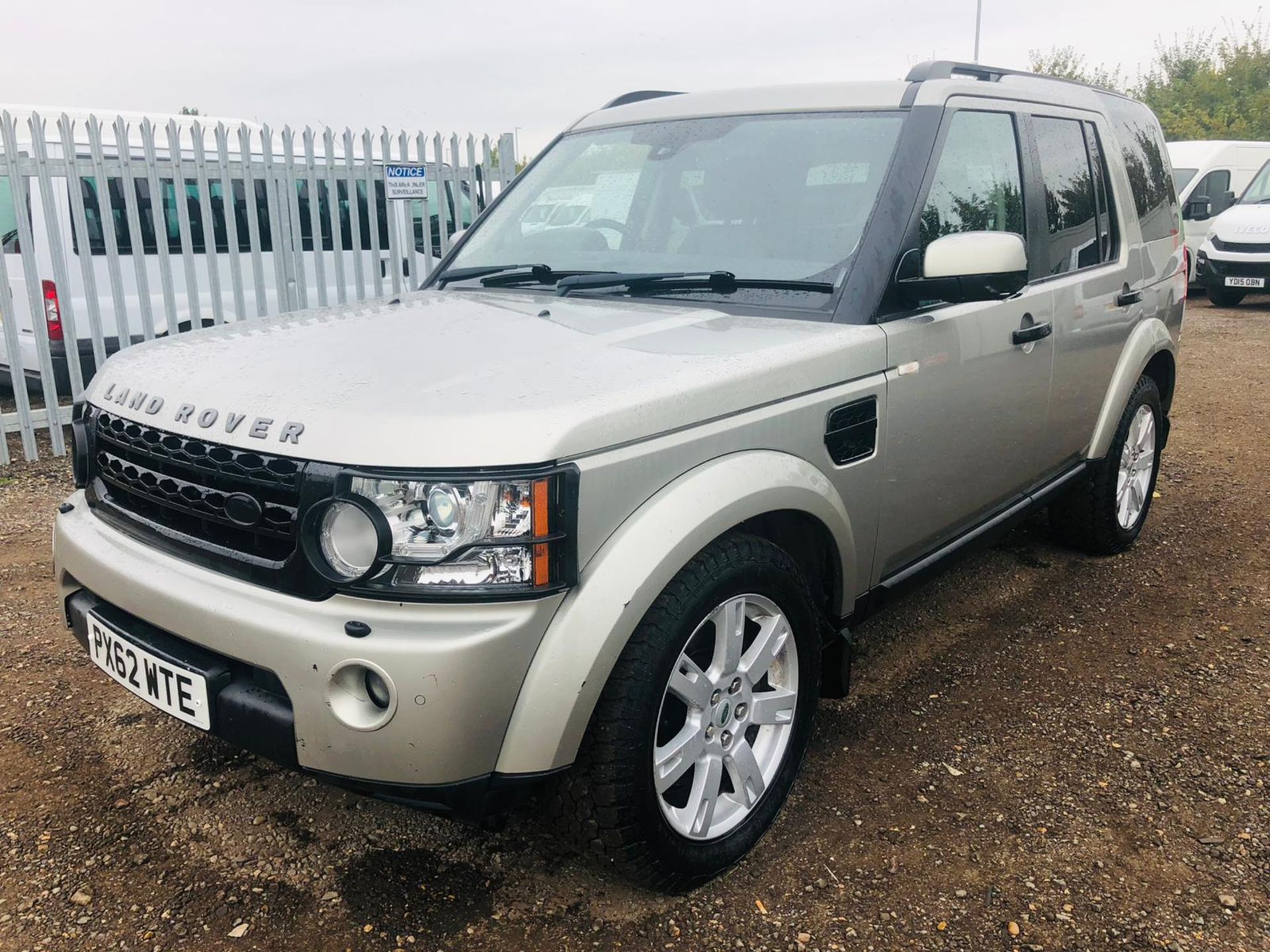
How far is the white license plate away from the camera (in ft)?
6.86

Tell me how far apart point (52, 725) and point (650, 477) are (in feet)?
7.31

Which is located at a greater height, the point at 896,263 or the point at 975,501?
the point at 896,263

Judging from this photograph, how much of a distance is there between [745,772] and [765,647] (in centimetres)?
31

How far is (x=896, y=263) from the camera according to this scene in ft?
8.93

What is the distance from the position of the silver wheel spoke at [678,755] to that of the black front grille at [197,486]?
2.96 feet

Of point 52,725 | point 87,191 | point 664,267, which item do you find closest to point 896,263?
point 664,267

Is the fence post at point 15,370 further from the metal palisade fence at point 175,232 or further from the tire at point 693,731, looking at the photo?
the tire at point 693,731

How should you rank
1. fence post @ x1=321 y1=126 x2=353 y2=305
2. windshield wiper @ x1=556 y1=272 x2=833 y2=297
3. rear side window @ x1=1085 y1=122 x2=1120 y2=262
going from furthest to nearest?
fence post @ x1=321 y1=126 x2=353 y2=305, rear side window @ x1=1085 y1=122 x2=1120 y2=262, windshield wiper @ x1=556 y1=272 x2=833 y2=297

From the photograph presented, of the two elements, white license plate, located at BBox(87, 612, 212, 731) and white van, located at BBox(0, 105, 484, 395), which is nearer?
white license plate, located at BBox(87, 612, 212, 731)

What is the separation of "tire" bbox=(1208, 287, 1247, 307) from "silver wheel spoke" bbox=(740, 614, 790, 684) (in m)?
14.0

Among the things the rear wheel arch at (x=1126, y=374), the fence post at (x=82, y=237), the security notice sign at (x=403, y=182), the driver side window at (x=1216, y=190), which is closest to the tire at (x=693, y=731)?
the rear wheel arch at (x=1126, y=374)

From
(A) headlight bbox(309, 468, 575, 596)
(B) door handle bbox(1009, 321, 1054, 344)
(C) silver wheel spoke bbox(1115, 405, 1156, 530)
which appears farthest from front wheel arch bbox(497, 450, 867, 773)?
(C) silver wheel spoke bbox(1115, 405, 1156, 530)

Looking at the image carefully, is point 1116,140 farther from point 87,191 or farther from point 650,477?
point 87,191

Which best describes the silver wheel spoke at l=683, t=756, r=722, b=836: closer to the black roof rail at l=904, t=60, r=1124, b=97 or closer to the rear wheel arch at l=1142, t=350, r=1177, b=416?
the black roof rail at l=904, t=60, r=1124, b=97
